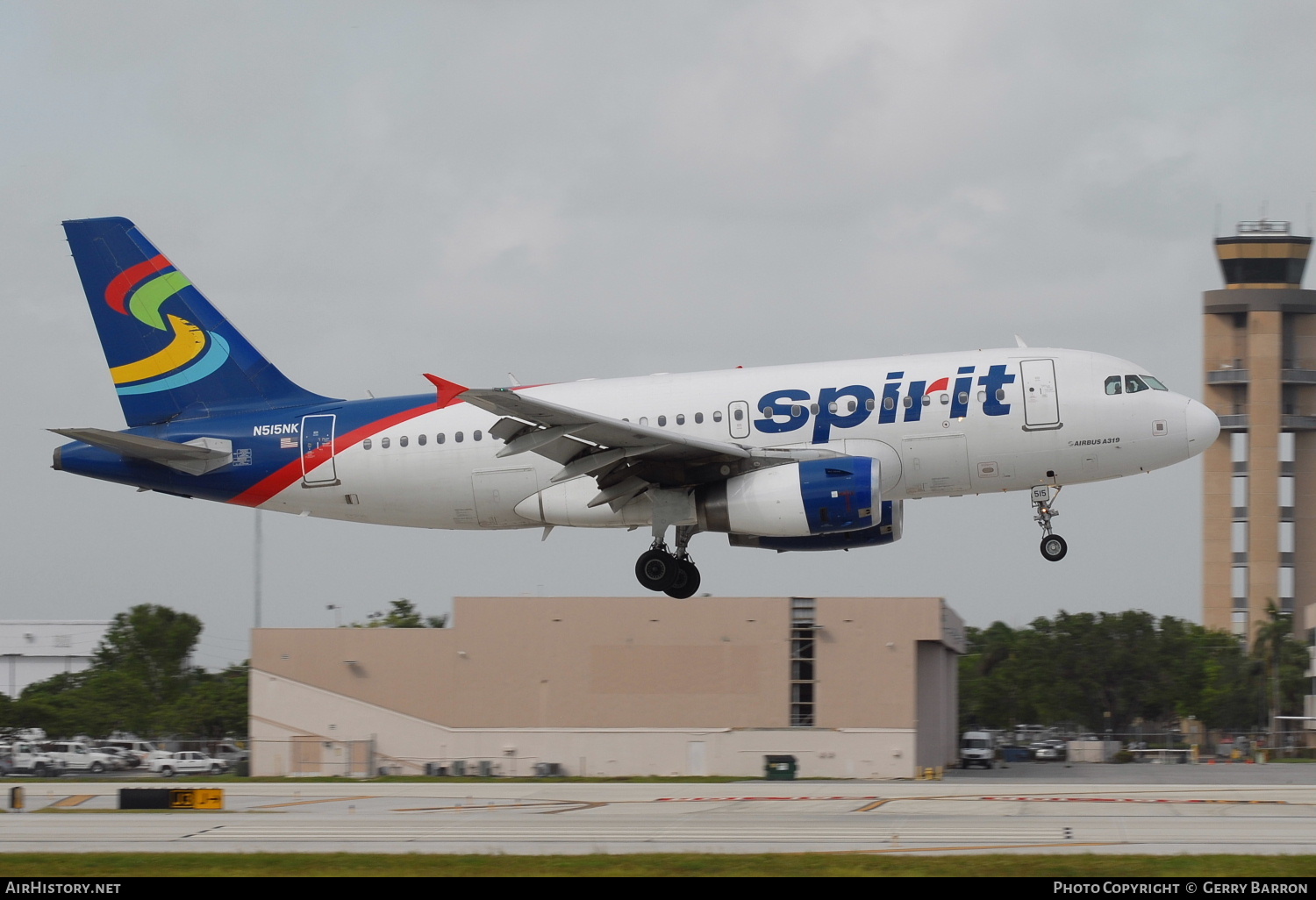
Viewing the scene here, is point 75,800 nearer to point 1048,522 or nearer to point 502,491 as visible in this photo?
point 502,491

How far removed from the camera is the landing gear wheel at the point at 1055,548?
1277 inches

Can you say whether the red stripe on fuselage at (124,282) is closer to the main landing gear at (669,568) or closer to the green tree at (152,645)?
the main landing gear at (669,568)

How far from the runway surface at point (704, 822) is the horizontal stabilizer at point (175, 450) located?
810cm

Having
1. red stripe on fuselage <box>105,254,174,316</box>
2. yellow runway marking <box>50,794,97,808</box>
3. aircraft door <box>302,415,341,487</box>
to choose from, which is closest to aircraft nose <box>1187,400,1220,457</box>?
aircraft door <box>302,415,341,487</box>

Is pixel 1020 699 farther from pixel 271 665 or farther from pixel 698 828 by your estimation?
pixel 698 828

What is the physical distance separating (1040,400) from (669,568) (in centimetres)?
879

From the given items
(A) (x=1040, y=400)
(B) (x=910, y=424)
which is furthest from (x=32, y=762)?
(A) (x=1040, y=400)

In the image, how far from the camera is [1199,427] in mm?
31719

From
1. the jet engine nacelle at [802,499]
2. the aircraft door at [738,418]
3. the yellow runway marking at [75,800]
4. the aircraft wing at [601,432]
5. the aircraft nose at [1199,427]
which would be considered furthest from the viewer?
the yellow runway marking at [75,800]

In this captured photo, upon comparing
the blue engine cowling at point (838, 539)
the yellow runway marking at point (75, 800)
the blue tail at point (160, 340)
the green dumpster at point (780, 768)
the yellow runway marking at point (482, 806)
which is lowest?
the green dumpster at point (780, 768)

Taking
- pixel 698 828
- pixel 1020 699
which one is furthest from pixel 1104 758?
pixel 698 828

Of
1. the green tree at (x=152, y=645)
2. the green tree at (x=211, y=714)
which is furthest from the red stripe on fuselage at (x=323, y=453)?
the green tree at (x=152, y=645)

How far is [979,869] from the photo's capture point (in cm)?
2250

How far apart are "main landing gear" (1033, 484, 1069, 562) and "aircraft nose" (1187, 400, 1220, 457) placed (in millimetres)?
2959
